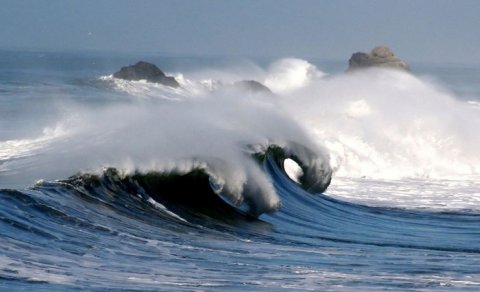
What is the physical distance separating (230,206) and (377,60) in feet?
148

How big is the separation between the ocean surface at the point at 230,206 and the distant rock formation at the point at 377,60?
26210mm

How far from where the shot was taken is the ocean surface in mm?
9984

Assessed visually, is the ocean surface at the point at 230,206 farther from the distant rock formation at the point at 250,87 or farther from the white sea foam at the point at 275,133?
the distant rock formation at the point at 250,87

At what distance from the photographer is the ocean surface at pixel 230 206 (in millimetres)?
9984

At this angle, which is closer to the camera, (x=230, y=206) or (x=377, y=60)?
(x=230, y=206)

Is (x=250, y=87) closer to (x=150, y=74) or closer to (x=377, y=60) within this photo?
(x=377, y=60)

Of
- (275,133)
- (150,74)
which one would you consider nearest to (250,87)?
(150,74)

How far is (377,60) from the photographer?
5984 cm

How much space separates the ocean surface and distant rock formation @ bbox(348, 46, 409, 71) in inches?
1032

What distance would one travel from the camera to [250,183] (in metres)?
16.8

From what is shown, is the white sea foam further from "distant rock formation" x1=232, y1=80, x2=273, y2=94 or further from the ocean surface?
"distant rock formation" x1=232, y1=80, x2=273, y2=94

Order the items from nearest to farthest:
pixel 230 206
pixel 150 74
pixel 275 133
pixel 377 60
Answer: pixel 230 206, pixel 275 133, pixel 377 60, pixel 150 74

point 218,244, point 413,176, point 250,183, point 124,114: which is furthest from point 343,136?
point 218,244

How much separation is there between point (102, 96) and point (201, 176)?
3754 centimetres
